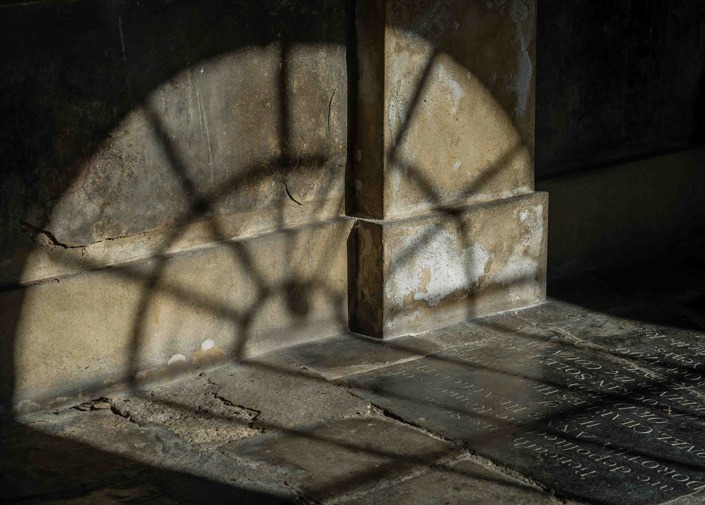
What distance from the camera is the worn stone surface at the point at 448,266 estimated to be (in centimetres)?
728

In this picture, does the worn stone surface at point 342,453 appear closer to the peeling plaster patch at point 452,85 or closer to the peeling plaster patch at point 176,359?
the peeling plaster patch at point 176,359

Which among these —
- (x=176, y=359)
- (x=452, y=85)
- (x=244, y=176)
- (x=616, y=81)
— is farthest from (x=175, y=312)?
(x=616, y=81)

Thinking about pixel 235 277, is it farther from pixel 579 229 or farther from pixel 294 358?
pixel 579 229

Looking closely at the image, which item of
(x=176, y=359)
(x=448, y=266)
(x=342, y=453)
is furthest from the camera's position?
(x=448, y=266)

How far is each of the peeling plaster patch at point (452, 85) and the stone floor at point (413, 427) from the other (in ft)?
4.49

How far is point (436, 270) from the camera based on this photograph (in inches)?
294

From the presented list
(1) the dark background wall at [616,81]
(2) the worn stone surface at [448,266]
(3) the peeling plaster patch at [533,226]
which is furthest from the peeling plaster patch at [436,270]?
(1) the dark background wall at [616,81]

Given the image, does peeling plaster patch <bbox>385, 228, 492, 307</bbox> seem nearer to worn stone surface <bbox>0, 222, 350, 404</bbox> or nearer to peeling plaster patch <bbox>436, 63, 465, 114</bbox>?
worn stone surface <bbox>0, 222, 350, 404</bbox>

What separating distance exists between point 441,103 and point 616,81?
6.91 ft

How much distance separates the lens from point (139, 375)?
6.66 meters

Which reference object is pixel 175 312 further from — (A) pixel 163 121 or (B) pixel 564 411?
(B) pixel 564 411

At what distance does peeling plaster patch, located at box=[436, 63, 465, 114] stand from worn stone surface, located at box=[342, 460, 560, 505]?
2471 millimetres

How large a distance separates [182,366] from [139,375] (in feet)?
0.86

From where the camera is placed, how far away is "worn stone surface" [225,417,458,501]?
560 centimetres
